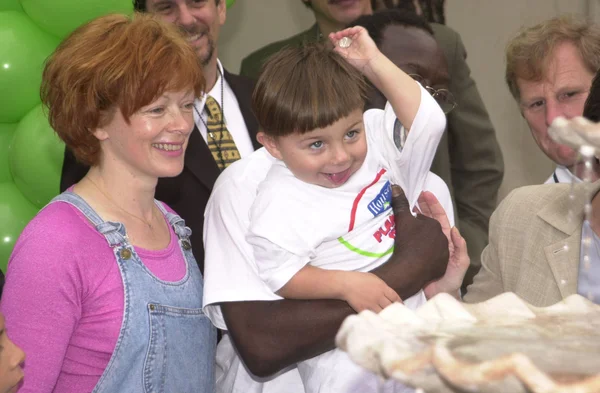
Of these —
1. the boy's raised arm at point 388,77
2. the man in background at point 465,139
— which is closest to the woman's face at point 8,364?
the boy's raised arm at point 388,77

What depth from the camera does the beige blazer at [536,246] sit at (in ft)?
6.67

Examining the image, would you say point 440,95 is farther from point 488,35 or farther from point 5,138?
point 488,35

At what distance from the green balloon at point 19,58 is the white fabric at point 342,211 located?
1.11 m

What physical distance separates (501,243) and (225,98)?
3.51ft

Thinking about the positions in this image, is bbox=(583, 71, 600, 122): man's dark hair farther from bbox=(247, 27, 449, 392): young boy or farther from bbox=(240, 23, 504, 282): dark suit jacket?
bbox=(240, 23, 504, 282): dark suit jacket

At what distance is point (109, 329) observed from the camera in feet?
6.34

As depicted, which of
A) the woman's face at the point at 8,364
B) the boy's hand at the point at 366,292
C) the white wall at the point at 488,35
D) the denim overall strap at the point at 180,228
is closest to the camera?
the woman's face at the point at 8,364

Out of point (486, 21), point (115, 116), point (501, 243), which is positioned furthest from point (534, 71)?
point (486, 21)

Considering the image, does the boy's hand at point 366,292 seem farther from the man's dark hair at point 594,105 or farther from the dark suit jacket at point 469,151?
the dark suit jacket at point 469,151

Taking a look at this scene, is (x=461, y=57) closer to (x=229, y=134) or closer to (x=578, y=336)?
(x=229, y=134)

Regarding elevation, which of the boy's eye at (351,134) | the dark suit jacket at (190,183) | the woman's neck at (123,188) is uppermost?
the boy's eye at (351,134)

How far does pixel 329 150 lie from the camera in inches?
80.7

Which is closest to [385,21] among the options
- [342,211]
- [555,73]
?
[555,73]

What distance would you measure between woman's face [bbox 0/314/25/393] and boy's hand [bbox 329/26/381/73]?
3.33 feet
